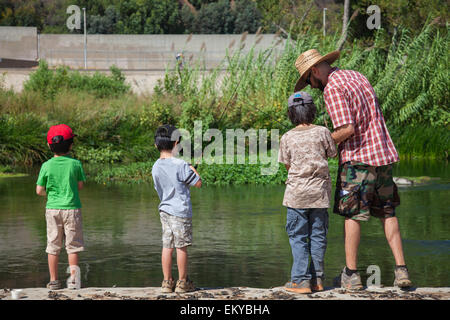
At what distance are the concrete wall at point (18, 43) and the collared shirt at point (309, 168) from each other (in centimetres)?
5296

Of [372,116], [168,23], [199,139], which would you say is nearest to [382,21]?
[199,139]

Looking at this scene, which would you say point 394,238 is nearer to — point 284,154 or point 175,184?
point 284,154

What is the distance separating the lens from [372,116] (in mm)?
5738

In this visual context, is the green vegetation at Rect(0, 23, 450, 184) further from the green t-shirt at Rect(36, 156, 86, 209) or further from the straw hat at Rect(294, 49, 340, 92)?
the straw hat at Rect(294, 49, 340, 92)

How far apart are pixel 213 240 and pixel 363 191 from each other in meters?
2.80

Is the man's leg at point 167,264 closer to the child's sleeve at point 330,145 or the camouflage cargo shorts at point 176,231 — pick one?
the camouflage cargo shorts at point 176,231

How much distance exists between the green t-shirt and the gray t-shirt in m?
0.71

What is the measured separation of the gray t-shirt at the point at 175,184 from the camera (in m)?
5.83

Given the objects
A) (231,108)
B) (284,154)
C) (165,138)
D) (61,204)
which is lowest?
(61,204)

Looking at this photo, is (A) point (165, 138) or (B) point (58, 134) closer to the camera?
(A) point (165, 138)

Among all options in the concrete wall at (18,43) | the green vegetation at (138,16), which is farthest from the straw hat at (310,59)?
the green vegetation at (138,16)

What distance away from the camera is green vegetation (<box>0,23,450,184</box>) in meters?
16.5

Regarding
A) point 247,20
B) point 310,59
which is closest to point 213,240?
point 310,59

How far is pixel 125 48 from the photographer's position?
193 ft
